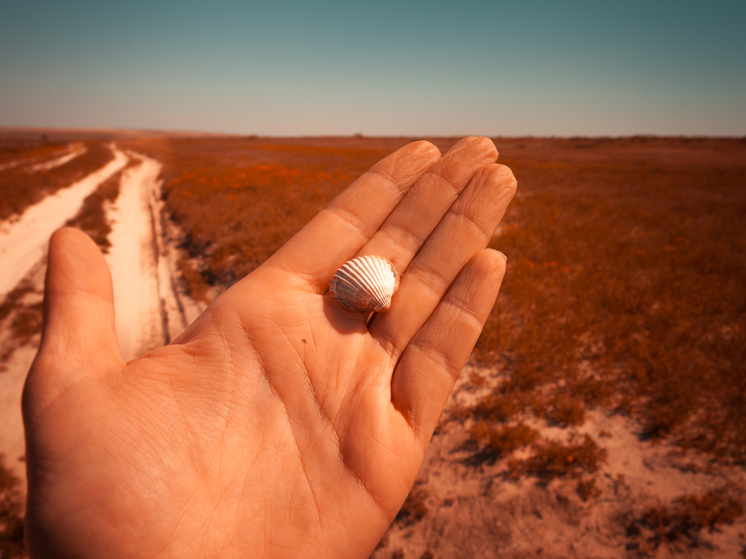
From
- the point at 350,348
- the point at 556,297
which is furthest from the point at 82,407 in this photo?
the point at 556,297

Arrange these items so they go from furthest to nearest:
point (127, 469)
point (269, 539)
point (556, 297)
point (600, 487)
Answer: point (556, 297), point (600, 487), point (269, 539), point (127, 469)

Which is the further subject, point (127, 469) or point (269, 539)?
point (269, 539)

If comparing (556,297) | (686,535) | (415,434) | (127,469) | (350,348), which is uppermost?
(350,348)

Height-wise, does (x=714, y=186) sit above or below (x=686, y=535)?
above

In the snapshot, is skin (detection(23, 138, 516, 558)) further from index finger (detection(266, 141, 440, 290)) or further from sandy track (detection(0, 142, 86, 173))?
sandy track (detection(0, 142, 86, 173))

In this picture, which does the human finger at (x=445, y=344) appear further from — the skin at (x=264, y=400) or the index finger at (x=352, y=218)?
the index finger at (x=352, y=218)

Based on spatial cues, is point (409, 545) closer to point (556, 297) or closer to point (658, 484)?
point (658, 484)

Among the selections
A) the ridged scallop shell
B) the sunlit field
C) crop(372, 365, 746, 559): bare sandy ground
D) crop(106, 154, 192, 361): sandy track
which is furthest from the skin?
crop(106, 154, 192, 361): sandy track
